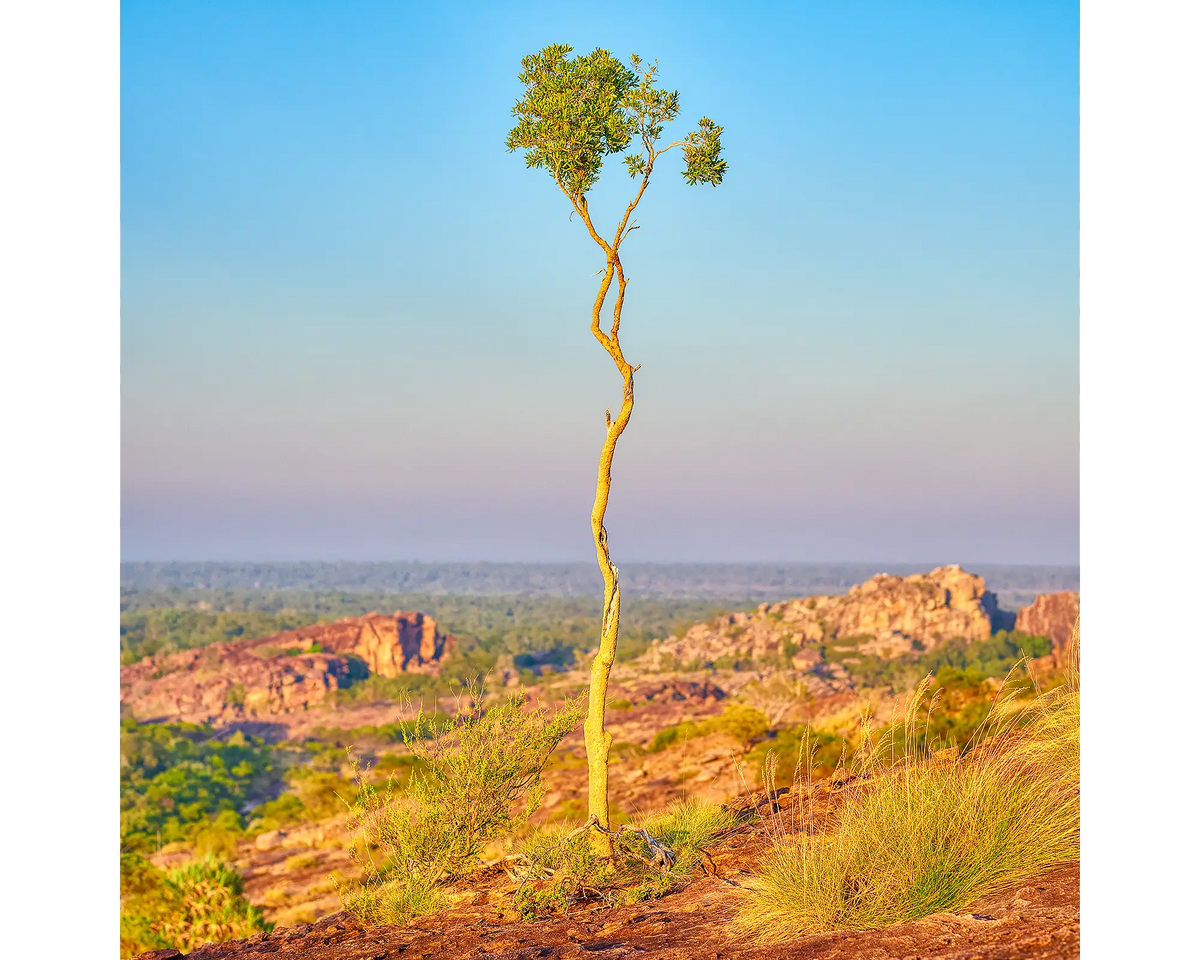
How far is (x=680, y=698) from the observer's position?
121 feet

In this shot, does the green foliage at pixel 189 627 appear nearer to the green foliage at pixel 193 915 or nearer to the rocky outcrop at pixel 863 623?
the rocky outcrop at pixel 863 623

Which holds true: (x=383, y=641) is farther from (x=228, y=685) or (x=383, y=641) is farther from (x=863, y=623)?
(x=863, y=623)

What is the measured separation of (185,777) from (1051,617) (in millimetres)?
45722

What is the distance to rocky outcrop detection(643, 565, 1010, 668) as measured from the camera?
48.6 metres

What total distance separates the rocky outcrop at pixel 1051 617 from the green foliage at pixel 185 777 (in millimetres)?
40926

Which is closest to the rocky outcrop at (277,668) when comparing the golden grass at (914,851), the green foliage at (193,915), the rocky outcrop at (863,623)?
the rocky outcrop at (863,623)

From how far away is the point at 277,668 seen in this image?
178 ft

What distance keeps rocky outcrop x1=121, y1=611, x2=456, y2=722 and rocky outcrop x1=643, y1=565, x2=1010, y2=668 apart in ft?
54.6

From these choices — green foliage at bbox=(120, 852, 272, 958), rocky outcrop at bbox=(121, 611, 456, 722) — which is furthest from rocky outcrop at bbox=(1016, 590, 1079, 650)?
green foliage at bbox=(120, 852, 272, 958)

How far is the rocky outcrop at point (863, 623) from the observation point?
48594mm
